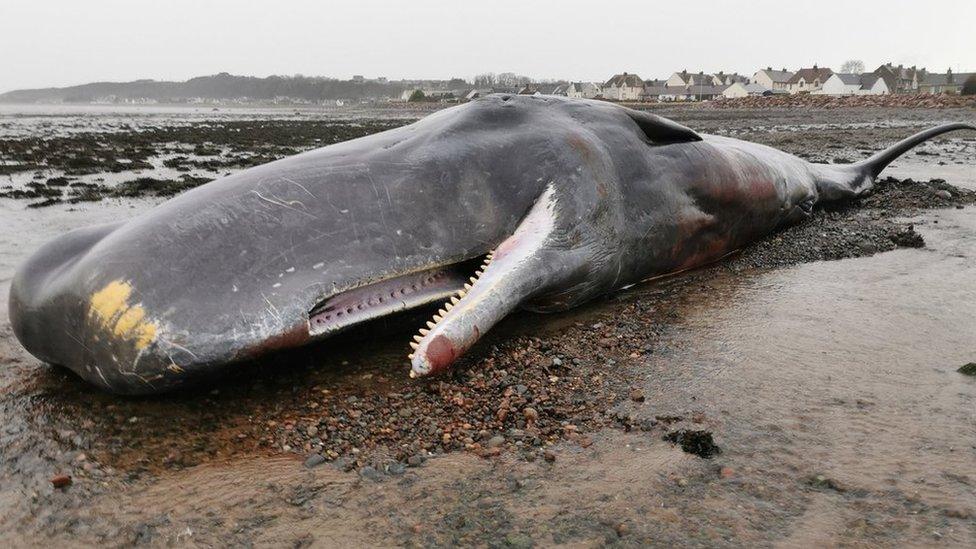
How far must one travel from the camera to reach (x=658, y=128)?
624cm

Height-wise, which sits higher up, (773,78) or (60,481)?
(773,78)

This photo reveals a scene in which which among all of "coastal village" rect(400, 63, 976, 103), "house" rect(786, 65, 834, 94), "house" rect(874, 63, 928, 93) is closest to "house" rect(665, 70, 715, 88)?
"coastal village" rect(400, 63, 976, 103)

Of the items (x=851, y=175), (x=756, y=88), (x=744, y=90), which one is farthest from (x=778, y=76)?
(x=851, y=175)

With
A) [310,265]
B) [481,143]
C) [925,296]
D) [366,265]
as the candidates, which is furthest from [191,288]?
[925,296]

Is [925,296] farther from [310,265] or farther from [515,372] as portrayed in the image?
[310,265]

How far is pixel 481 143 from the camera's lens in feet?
17.3

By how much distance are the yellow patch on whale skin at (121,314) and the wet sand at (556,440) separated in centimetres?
52

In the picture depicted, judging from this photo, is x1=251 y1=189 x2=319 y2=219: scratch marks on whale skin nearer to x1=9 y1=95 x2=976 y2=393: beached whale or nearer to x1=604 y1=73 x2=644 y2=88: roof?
x1=9 y1=95 x2=976 y2=393: beached whale

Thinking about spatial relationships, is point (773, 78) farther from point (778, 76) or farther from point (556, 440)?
point (556, 440)

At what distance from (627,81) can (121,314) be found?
443 ft

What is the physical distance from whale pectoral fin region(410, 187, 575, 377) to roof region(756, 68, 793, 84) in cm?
13223

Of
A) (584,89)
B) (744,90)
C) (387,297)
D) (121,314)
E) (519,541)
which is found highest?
(584,89)

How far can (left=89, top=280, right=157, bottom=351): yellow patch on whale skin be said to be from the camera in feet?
12.2

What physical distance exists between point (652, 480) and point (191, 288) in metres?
2.82
